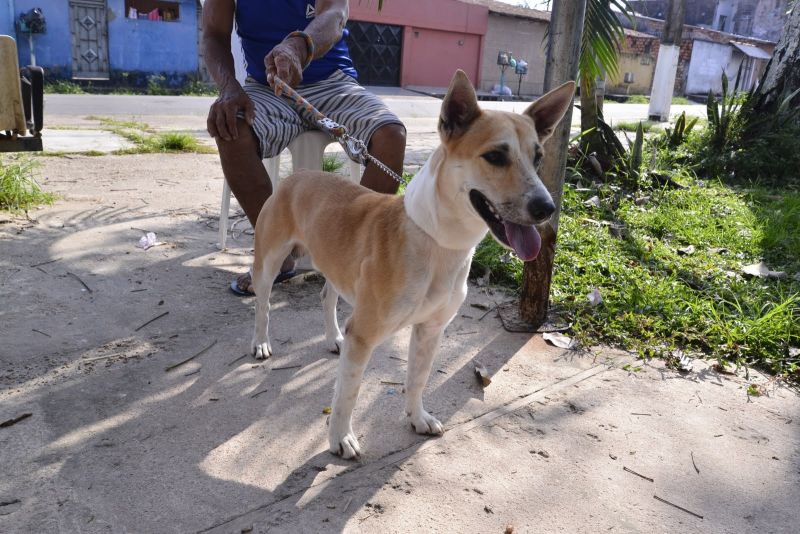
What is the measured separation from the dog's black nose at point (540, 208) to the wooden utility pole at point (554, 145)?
45.9 inches

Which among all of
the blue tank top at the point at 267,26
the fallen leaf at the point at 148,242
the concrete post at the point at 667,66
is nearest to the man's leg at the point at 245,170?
the blue tank top at the point at 267,26

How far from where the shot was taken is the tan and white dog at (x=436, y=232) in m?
2.12

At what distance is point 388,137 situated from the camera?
370 cm

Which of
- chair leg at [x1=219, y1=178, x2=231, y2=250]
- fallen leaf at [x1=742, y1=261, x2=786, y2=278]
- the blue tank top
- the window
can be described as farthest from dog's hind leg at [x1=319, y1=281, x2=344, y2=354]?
the window

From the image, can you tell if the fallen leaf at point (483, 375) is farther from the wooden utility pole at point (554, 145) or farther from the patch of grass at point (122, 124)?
the patch of grass at point (122, 124)

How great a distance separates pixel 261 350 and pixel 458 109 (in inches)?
59.6

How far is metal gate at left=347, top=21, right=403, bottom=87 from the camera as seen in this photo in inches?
971

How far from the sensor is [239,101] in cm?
353

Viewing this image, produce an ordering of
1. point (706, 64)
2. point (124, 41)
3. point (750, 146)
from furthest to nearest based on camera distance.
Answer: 1. point (706, 64)
2. point (124, 41)
3. point (750, 146)

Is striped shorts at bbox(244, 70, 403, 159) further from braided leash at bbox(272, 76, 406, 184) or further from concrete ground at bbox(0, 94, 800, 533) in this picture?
concrete ground at bbox(0, 94, 800, 533)

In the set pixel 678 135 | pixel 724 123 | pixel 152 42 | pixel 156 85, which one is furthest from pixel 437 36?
pixel 724 123

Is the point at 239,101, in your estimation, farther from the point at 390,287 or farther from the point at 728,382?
the point at 728,382

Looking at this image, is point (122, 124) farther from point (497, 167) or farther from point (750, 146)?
point (497, 167)

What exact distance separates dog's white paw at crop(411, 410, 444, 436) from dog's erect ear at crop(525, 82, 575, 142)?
3.92ft
